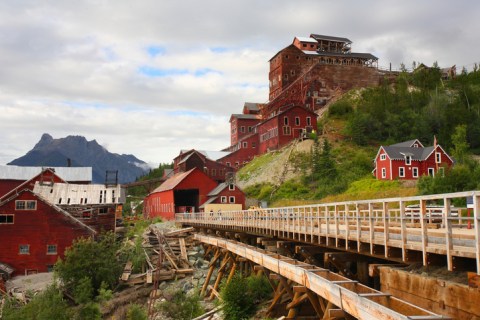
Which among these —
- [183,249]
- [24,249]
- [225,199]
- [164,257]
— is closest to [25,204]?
[24,249]

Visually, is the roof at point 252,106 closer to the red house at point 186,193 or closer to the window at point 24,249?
the red house at point 186,193

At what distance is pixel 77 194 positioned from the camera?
52844 mm

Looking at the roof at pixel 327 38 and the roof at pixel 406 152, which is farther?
the roof at pixel 327 38

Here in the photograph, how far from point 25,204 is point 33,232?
2.73m

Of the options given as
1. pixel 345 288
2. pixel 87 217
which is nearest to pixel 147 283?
pixel 87 217

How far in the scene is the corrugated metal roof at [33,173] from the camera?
219 feet

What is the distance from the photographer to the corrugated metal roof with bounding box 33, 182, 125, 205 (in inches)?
2032

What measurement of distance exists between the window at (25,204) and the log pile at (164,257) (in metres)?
10.6

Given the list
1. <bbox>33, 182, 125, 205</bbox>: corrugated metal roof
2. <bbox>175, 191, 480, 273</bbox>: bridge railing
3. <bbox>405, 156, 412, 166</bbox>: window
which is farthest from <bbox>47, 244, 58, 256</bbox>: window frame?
<bbox>405, 156, 412, 166</bbox>: window

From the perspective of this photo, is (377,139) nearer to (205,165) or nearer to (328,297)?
(205,165)

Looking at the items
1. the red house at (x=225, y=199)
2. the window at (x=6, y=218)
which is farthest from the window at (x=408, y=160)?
the window at (x=6, y=218)

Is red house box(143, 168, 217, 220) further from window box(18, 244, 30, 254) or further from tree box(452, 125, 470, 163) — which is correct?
tree box(452, 125, 470, 163)

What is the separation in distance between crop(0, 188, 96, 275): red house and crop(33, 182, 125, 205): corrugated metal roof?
4434 mm

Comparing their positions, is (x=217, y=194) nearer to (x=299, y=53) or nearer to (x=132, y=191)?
(x=299, y=53)
